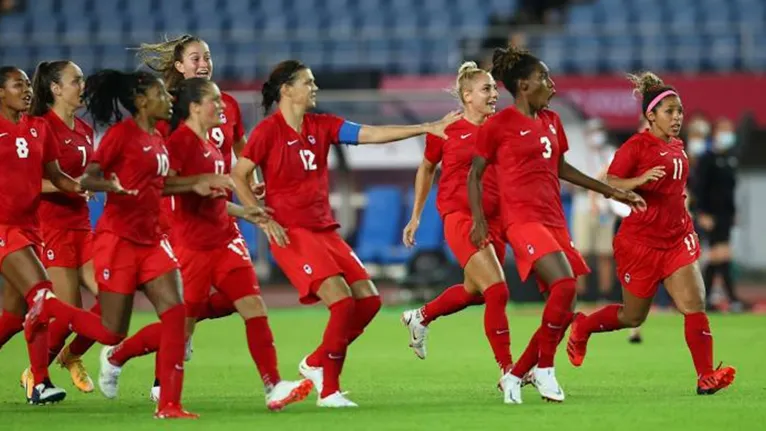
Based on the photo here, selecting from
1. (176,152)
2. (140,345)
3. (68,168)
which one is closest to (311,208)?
(176,152)

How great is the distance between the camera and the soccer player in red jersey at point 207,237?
397 inches

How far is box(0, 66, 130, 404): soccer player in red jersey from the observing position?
1055cm

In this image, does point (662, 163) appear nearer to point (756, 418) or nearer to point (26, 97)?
point (756, 418)

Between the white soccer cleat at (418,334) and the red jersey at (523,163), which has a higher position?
the red jersey at (523,163)

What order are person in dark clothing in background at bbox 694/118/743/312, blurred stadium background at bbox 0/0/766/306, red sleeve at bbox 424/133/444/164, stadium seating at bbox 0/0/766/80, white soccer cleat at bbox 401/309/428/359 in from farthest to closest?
stadium seating at bbox 0/0/766/80
blurred stadium background at bbox 0/0/766/306
person in dark clothing in background at bbox 694/118/743/312
white soccer cleat at bbox 401/309/428/359
red sleeve at bbox 424/133/444/164

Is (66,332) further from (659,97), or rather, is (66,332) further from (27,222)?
(659,97)

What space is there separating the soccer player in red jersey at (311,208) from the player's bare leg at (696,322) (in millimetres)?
2181

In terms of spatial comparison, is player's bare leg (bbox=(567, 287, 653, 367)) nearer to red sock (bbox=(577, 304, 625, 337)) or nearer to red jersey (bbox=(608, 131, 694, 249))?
red sock (bbox=(577, 304, 625, 337))

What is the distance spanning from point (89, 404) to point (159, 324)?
1.08m

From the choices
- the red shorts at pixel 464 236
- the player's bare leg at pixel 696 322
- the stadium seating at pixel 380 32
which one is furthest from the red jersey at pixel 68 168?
the stadium seating at pixel 380 32

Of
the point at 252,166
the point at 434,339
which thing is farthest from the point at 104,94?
the point at 434,339

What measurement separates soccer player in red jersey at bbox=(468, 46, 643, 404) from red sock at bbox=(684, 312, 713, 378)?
0.99 m

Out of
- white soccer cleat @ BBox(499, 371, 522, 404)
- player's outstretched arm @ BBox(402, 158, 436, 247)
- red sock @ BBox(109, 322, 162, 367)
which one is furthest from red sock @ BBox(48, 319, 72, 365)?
white soccer cleat @ BBox(499, 371, 522, 404)

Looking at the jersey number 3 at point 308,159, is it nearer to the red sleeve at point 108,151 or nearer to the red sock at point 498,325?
the red sleeve at point 108,151
